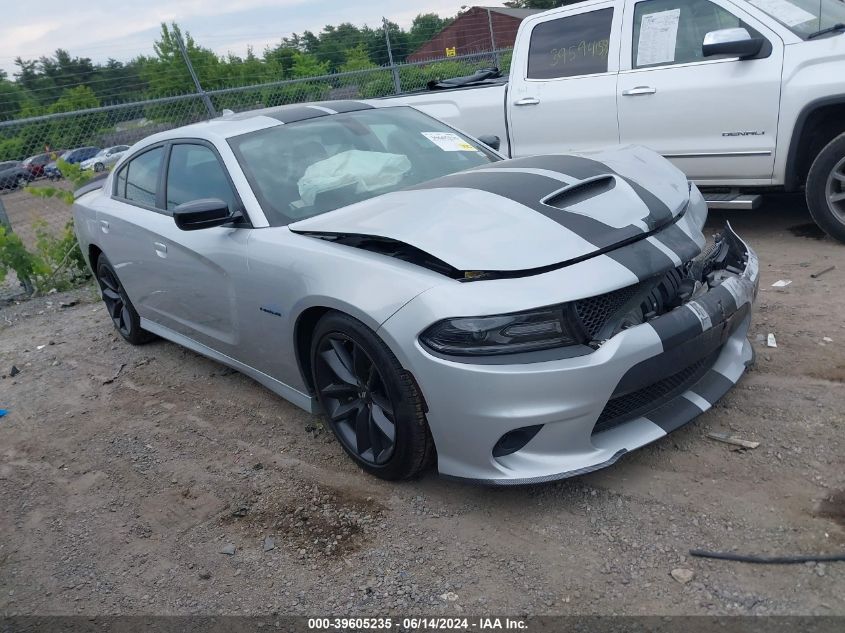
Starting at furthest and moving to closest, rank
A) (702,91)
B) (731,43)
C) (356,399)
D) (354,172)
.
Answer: (702,91) → (731,43) → (354,172) → (356,399)

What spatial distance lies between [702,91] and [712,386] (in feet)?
9.99

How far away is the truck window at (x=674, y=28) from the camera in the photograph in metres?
5.23

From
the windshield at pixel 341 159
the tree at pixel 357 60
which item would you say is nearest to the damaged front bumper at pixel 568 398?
the windshield at pixel 341 159

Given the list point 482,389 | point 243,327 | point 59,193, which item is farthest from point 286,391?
point 59,193

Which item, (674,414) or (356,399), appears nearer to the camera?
(674,414)

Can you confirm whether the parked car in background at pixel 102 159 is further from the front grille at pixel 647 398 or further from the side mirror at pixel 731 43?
the front grille at pixel 647 398

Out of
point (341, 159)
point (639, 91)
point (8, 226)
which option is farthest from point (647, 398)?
point (8, 226)

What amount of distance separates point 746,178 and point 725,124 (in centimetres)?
42

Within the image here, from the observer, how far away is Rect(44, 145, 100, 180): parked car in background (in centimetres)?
779

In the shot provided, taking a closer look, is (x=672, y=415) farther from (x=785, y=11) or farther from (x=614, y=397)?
(x=785, y=11)

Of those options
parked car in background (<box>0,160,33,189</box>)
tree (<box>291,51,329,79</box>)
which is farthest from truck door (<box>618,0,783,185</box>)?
tree (<box>291,51,329,79</box>)

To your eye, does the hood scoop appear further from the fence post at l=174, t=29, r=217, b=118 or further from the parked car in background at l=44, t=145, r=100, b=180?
the fence post at l=174, t=29, r=217, b=118

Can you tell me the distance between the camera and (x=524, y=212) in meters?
2.82

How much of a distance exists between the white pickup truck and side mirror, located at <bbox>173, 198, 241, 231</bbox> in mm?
3457
